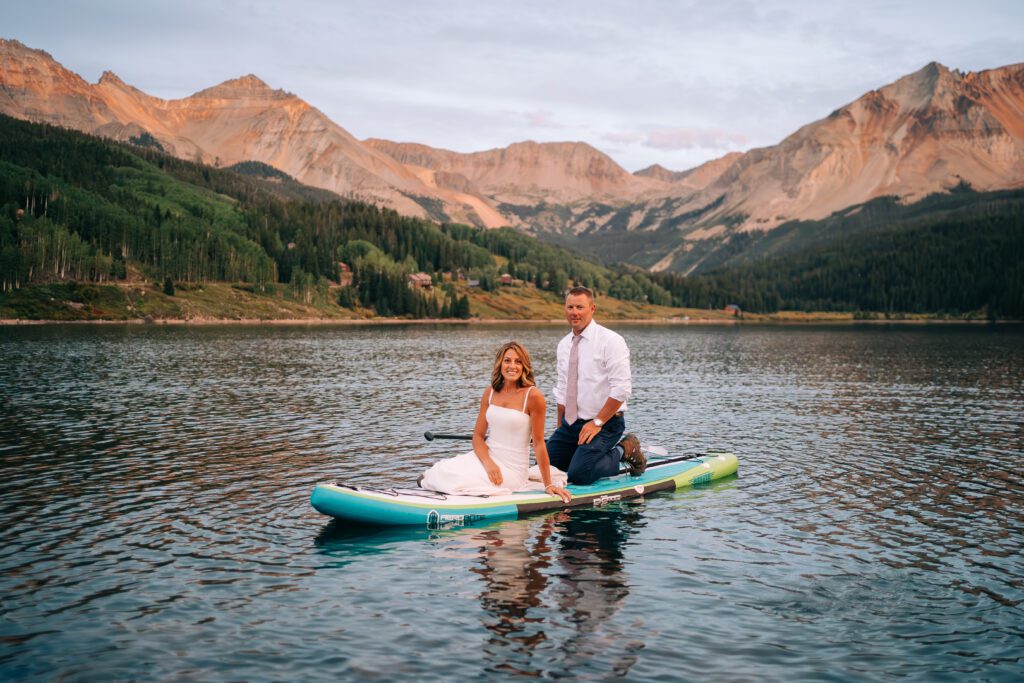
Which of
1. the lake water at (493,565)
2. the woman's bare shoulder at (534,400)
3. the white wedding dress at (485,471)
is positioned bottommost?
the lake water at (493,565)

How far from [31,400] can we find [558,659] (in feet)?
161

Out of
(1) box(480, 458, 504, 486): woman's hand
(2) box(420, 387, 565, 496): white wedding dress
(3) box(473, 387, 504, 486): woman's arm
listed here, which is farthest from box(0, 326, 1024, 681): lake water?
(3) box(473, 387, 504, 486): woman's arm

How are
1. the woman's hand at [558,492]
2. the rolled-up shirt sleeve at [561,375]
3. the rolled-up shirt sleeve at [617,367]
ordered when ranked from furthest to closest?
1. the rolled-up shirt sleeve at [561,375]
2. the woman's hand at [558,492]
3. the rolled-up shirt sleeve at [617,367]

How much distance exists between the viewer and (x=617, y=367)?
22.5 meters

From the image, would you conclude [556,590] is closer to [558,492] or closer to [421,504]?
[558,492]

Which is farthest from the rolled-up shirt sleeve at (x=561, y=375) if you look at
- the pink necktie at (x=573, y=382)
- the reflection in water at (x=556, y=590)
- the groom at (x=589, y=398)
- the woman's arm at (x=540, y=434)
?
the reflection in water at (x=556, y=590)

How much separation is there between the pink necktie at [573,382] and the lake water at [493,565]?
301 cm

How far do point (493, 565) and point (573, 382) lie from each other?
6465 mm

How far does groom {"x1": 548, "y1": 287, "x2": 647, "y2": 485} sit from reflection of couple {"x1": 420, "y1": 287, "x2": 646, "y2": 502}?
29mm

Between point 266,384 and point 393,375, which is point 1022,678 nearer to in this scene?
point 266,384

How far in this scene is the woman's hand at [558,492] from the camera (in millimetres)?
23312

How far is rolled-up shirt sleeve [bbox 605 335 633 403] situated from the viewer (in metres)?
22.4

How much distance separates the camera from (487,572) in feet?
62.2

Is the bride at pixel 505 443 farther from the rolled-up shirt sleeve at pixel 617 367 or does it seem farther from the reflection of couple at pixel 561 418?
the rolled-up shirt sleeve at pixel 617 367
